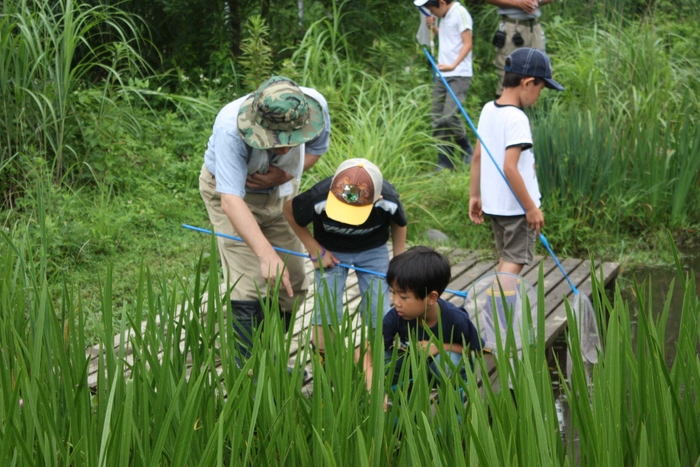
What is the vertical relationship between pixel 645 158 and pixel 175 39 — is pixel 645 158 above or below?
below

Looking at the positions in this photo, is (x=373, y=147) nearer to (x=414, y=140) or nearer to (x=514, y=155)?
(x=414, y=140)

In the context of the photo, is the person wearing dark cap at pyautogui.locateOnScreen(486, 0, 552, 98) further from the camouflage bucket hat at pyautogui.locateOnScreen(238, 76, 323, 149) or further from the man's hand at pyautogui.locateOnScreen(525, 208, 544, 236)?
the camouflage bucket hat at pyautogui.locateOnScreen(238, 76, 323, 149)

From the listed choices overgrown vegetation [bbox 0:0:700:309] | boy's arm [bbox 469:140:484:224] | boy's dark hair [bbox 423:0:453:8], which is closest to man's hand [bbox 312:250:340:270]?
boy's arm [bbox 469:140:484:224]

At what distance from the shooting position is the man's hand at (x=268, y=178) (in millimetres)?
3658

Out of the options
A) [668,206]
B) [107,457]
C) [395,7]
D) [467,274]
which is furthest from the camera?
[395,7]

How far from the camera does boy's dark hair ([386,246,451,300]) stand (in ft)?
10.5

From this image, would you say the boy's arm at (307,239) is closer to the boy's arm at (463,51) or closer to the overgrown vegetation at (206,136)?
the overgrown vegetation at (206,136)

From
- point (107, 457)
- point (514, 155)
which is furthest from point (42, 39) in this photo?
point (107, 457)

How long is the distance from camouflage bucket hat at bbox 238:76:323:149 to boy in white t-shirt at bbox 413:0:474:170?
445 cm

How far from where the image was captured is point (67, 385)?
1983 millimetres

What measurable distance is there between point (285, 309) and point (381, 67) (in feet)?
16.8

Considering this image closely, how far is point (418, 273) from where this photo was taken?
318 cm

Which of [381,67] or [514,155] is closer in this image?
[514,155]

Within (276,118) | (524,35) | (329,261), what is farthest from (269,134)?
(524,35)
